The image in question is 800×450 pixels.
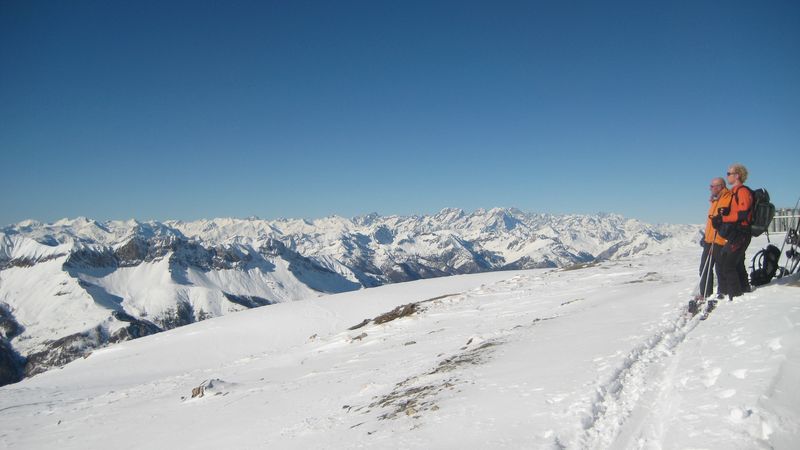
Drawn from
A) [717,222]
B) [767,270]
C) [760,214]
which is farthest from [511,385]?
[767,270]

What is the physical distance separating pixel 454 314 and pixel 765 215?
41.6 ft

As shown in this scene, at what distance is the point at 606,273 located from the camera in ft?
81.3

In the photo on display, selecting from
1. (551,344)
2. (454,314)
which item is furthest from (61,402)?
(551,344)

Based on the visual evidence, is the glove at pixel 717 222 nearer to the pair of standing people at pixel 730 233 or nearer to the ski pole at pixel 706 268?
the pair of standing people at pixel 730 233

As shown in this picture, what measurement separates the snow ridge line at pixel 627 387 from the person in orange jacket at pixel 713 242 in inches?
94.6

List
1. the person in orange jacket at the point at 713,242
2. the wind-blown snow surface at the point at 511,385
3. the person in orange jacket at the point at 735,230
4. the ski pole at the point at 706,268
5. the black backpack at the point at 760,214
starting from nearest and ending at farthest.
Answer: the wind-blown snow surface at the point at 511,385 → the person in orange jacket at the point at 735,230 → the black backpack at the point at 760,214 → the person in orange jacket at the point at 713,242 → the ski pole at the point at 706,268

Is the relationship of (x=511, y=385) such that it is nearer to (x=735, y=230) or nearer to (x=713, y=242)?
(x=735, y=230)

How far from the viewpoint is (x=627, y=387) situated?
274 inches

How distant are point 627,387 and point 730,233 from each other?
6215 mm

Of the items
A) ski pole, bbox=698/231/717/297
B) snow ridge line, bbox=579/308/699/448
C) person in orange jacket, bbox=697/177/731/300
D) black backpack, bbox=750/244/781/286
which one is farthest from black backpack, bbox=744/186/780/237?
snow ridge line, bbox=579/308/699/448

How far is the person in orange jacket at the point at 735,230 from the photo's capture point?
10602 millimetres

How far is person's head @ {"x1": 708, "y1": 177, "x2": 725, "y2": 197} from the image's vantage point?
37.4 feet

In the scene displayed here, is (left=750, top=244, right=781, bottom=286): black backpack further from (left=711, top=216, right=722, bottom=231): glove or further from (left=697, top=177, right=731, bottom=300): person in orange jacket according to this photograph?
(left=711, top=216, right=722, bottom=231): glove

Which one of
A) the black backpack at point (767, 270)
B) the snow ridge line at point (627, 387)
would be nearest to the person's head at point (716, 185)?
the black backpack at point (767, 270)
